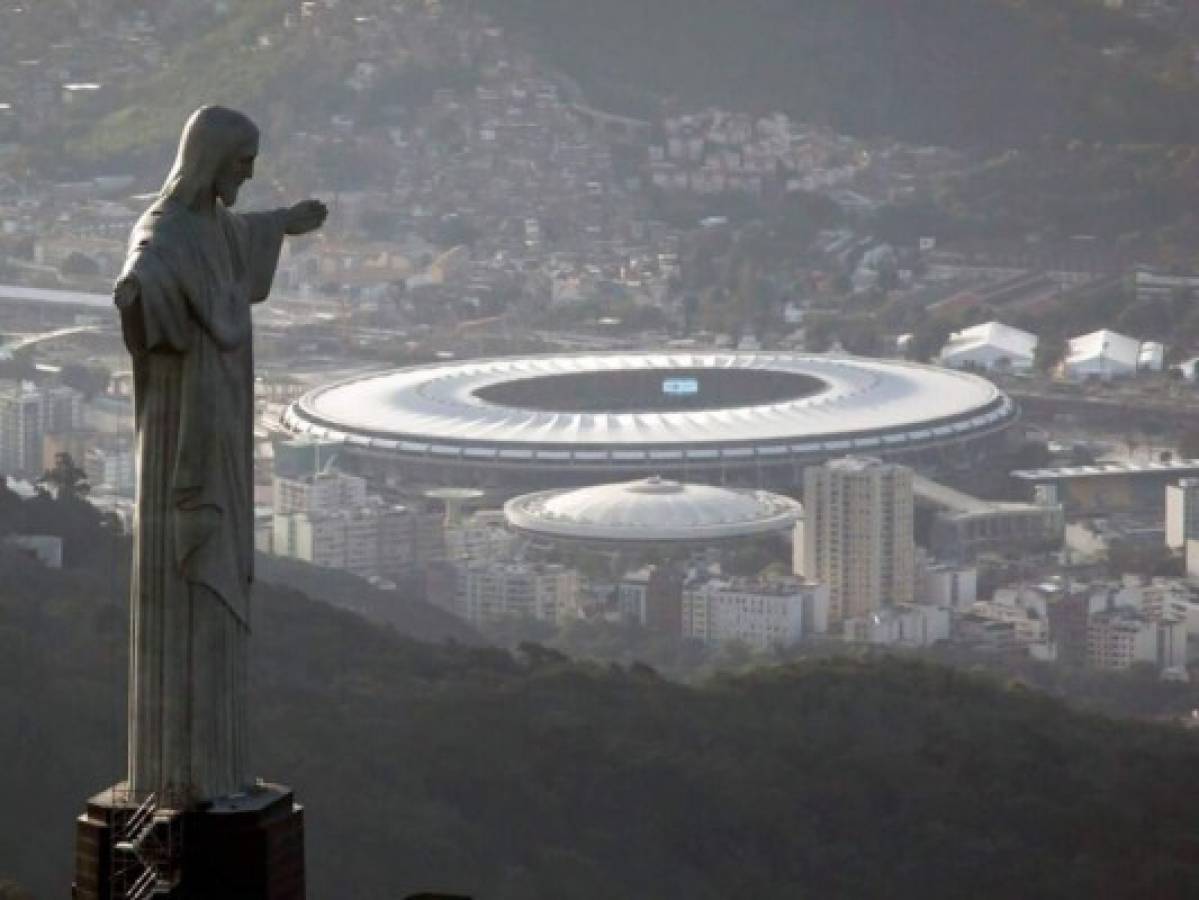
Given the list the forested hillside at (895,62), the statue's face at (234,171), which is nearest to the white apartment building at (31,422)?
the forested hillside at (895,62)

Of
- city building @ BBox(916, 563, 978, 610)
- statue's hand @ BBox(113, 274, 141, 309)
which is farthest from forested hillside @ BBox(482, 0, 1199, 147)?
statue's hand @ BBox(113, 274, 141, 309)

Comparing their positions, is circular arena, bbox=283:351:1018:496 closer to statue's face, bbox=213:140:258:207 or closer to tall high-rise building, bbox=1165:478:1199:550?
tall high-rise building, bbox=1165:478:1199:550

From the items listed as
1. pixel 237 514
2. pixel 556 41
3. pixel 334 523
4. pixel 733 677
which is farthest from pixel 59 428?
pixel 237 514

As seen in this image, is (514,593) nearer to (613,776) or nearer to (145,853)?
(613,776)

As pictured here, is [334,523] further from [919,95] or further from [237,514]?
[919,95]

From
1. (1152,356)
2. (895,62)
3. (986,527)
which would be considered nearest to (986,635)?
(986,527)

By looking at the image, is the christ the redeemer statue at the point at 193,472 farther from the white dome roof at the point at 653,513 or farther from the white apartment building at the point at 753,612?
the white dome roof at the point at 653,513
